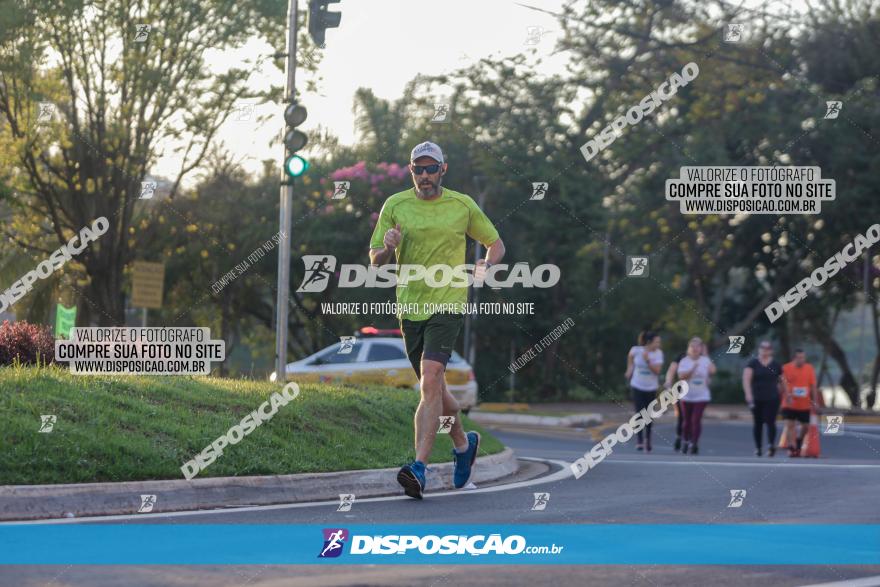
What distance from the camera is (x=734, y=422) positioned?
33.0 metres

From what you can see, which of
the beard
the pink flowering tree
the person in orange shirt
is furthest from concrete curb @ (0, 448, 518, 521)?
the pink flowering tree

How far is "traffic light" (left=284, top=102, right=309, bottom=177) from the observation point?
1623cm

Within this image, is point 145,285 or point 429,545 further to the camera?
point 145,285

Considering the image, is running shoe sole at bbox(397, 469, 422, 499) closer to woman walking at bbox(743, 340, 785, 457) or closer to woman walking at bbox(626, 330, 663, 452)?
woman walking at bbox(626, 330, 663, 452)

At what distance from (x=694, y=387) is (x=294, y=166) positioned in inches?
298

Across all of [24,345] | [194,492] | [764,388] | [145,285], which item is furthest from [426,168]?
[145,285]

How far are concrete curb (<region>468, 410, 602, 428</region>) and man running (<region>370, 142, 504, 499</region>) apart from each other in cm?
1929

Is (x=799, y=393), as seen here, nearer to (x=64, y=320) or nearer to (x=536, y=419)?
(x=536, y=419)

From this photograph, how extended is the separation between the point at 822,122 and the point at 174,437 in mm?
26065

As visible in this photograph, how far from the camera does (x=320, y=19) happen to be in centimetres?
1683

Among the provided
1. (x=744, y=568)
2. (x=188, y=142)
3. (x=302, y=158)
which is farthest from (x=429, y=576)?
(x=188, y=142)

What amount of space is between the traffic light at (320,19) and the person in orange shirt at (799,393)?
29.1 feet

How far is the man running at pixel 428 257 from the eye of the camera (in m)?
9.23

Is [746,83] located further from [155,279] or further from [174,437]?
[174,437]
